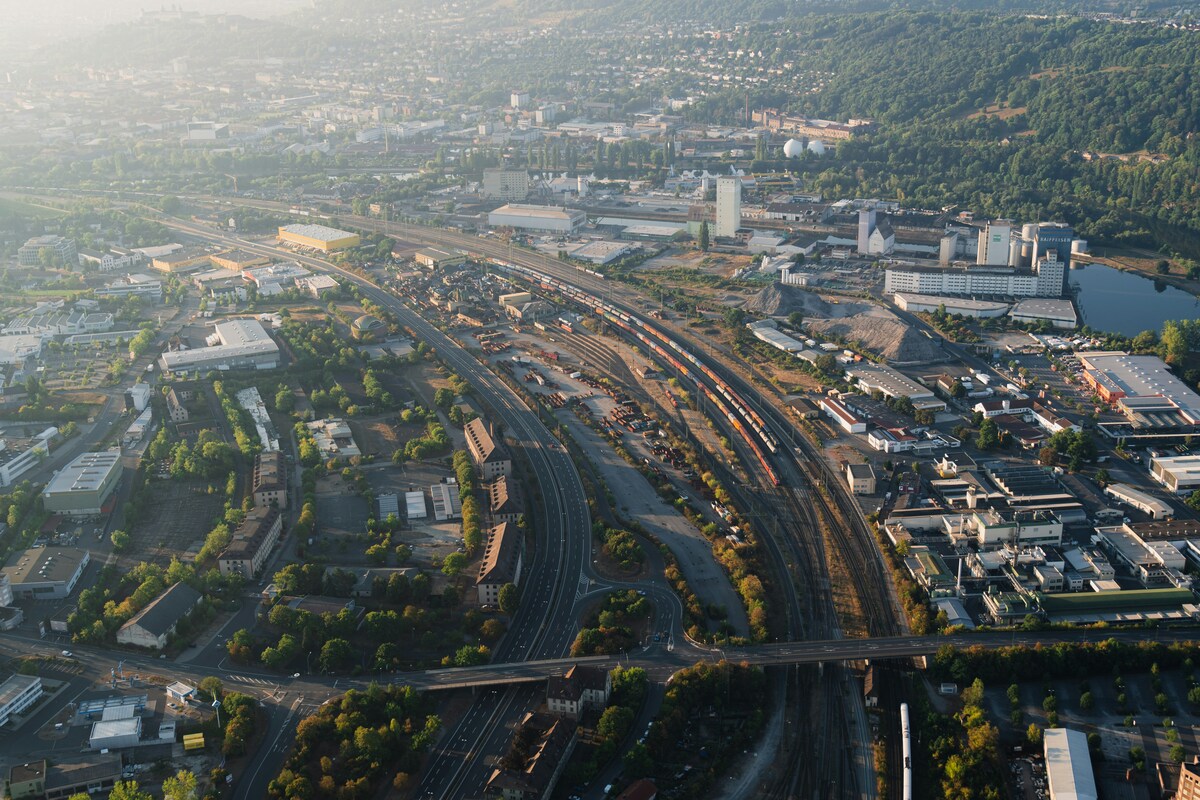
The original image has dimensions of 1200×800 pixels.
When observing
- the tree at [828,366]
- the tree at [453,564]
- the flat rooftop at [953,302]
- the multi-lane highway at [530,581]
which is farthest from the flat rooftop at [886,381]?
the tree at [453,564]

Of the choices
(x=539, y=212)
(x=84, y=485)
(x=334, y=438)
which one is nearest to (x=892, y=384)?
(x=334, y=438)

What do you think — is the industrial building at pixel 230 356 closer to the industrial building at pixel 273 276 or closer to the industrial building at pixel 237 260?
the industrial building at pixel 273 276

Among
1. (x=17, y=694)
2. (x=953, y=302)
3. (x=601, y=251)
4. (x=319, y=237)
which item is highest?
(x=319, y=237)

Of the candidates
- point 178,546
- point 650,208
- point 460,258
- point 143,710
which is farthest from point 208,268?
point 143,710

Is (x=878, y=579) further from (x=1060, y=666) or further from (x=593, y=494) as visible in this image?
(x=593, y=494)

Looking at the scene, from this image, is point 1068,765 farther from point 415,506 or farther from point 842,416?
point 415,506

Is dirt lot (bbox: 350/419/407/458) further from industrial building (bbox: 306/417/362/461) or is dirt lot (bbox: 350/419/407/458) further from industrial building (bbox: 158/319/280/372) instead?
industrial building (bbox: 158/319/280/372)

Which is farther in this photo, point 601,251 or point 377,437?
point 601,251
